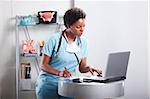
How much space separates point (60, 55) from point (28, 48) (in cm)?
134

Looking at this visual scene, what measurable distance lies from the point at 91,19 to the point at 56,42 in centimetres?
133

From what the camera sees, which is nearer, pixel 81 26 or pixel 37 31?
pixel 81 26

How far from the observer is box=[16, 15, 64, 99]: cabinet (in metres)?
3.12

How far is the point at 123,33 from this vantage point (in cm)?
312

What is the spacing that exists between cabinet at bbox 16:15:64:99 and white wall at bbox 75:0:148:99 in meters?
0.39

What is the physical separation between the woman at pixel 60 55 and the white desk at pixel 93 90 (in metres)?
0.20

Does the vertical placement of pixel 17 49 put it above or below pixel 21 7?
below

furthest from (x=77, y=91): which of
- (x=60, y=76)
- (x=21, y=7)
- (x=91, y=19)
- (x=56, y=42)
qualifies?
(x=21, y=7)

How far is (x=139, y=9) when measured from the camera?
3.10 metres

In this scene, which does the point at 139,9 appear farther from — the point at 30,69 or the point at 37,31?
the point at 30,69

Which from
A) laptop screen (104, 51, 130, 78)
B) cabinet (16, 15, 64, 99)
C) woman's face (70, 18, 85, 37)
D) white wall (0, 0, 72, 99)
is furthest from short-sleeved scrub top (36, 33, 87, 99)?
white wall (0, 0, 72, 99)

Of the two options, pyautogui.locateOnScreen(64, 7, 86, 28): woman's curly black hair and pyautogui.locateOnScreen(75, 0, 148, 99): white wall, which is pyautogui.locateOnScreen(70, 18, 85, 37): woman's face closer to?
pyautogui.locateOnScreen(64, 7, 86, 28): woman's curly black hair

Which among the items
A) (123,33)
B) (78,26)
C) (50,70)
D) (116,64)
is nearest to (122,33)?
(123,33)

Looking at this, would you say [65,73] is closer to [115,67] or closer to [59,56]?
[59,56]
